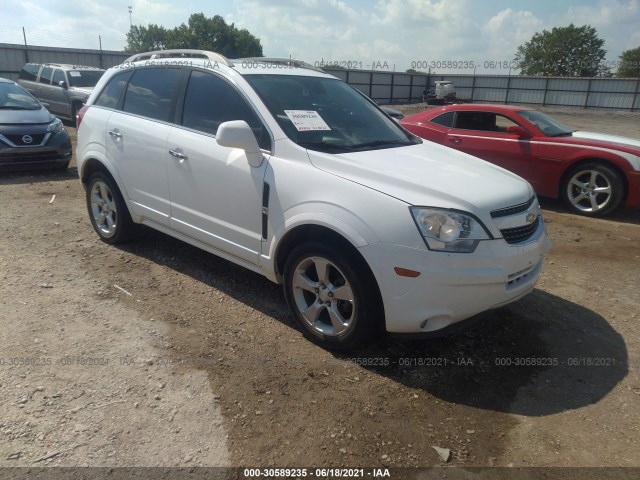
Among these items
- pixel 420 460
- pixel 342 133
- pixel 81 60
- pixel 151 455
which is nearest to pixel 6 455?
pixel 151 455

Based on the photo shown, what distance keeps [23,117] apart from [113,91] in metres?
4.81

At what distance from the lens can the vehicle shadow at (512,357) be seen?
119 inches

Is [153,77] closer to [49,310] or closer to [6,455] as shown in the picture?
[49,310]

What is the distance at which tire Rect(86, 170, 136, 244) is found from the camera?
4.88 metres

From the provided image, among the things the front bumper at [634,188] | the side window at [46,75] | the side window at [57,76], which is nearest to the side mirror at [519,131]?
the front bumper at [634,188]

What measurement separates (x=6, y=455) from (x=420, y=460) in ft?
6.69

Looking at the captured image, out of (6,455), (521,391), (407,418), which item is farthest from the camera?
(521,391)

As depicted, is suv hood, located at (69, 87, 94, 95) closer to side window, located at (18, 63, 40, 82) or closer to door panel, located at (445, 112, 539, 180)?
side window, located at (18, 63, 40, 82)

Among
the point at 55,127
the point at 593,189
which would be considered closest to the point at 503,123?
the point at 593,189

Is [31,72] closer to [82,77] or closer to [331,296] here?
[82,77]

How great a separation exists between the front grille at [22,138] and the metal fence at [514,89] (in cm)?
2385

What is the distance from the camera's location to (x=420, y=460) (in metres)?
2.49

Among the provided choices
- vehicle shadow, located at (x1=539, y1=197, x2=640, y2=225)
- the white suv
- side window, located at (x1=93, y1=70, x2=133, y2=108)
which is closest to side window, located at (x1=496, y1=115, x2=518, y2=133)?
vehicle shadow, located at (x1=539, y1=197, x2=640, y2=225)

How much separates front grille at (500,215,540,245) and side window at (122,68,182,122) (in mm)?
2891
